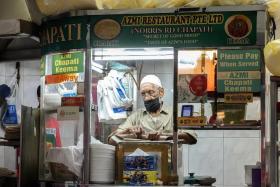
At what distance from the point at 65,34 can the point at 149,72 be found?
2.23 ft

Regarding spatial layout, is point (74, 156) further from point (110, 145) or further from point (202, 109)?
point (202, 109)

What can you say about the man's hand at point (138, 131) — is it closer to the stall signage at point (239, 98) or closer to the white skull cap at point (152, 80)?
the white skull cap at point (152, 80)

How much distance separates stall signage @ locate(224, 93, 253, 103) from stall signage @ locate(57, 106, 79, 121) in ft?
3.47

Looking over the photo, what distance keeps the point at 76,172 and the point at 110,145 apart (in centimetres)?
31

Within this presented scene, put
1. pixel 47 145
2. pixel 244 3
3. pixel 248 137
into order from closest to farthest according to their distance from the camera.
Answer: pixel 244 3 < pixel 47 145 < pixel 248 137

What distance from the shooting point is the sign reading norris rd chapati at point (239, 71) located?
3.36m

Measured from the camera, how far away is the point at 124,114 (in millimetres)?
3750

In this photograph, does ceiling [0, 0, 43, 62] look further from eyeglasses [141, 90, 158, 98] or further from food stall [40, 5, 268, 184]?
eyeglasses [141, 90, 158, 98]

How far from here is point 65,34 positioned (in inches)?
142

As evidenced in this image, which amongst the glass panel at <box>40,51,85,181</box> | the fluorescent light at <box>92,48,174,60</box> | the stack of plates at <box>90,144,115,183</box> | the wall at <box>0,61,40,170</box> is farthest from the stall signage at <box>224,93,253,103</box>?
the wall at <box>0,61,40,170</box>

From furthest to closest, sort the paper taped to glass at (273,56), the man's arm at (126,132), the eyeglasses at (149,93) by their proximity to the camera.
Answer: the eyeglasses at (149,93) → the man's arm at (126,132) → the paper taped to glass at (273,56)

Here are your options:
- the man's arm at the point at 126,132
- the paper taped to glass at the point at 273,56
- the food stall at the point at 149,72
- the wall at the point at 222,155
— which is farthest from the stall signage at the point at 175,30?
the wall at the point at 222,155

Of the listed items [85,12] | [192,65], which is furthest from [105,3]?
[192,65]

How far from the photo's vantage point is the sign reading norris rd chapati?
336 cm
